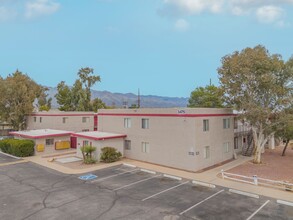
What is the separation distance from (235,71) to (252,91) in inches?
99.5

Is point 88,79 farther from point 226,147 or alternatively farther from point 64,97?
point 226,147

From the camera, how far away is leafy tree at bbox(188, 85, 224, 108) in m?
47.9

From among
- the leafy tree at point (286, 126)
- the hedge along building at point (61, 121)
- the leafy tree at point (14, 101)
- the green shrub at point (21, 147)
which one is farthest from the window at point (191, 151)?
the leafy tree at point (14, 101)

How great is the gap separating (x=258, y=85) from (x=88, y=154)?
57.1ft

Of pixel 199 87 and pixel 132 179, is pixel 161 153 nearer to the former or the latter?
pixel 132 179

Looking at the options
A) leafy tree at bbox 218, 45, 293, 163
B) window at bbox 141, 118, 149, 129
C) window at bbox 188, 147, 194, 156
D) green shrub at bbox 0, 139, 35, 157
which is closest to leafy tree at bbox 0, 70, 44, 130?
green shrub at bbox 0, 139, 35, 157

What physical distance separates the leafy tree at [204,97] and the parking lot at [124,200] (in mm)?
31292

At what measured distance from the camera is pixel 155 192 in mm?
15656

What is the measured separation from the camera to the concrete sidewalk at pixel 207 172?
1566 cm

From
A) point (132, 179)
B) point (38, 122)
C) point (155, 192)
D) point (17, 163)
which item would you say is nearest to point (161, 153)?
point (132, 179)

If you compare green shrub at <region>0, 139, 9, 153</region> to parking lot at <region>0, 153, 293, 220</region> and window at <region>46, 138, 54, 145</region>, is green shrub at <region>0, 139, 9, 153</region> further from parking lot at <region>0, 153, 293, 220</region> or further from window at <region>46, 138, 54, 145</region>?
parking lot at <region>0, 153, 293, 220</region>

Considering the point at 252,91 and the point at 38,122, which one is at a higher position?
the point at 252,91

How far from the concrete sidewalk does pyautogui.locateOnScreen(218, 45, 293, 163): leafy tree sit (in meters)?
5.06

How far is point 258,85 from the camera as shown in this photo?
22609mm
